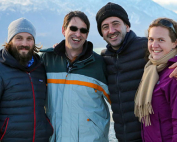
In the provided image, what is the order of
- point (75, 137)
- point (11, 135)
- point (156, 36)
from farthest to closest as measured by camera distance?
point (75, 137) < point (11, 135) < point (156, 36)

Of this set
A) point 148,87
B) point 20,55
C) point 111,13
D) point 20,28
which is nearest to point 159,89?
point 148,87

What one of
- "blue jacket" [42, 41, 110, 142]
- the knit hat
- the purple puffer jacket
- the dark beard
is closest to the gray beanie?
the dark beard

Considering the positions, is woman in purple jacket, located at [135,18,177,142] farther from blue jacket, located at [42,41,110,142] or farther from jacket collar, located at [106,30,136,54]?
blue jacket, located at [42,41,110,142]

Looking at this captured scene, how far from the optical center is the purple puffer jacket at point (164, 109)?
6.24 ft

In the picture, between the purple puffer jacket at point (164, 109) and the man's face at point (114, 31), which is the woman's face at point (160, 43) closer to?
the purple puffer jacket at point (164, 109)

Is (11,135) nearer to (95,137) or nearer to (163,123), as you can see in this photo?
(95,137)

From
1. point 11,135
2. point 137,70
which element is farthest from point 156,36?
point 11,135

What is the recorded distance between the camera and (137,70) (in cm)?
268

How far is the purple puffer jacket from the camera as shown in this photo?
1.90 metres

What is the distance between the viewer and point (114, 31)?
2.90 metres

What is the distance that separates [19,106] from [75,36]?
4.03 feet

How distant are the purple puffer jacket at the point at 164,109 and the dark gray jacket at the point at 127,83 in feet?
1.76

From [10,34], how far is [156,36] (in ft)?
6.11

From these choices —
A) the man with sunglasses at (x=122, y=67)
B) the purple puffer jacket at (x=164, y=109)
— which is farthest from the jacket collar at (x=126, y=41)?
the purple puffer jacket at (x=164, y=109)
